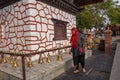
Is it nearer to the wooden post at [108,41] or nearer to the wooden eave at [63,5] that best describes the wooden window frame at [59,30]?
the wooden eave at [63,5]

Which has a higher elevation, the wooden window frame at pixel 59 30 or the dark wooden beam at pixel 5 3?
the dark wooden beam at pixel 5 3

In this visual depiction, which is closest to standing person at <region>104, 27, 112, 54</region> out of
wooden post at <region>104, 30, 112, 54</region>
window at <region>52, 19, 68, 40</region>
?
wooden post at <region>104, 30, 112, 54</region>

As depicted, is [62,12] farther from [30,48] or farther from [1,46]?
[1,46]

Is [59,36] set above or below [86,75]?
above

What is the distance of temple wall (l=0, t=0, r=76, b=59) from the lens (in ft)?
20.7

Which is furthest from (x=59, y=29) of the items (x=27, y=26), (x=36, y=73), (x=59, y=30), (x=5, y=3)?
(x=36, y=73)

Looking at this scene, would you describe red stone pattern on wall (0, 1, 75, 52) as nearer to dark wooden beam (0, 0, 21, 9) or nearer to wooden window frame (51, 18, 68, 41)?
dark wooden beam (0, 0, 21, 9)

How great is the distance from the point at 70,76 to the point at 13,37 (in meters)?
3.84

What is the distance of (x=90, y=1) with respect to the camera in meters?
10.7

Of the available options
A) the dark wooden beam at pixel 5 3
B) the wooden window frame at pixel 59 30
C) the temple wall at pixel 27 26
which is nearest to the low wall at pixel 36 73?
the temple wall at pixel 27 26

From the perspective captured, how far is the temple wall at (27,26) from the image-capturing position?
630 centimetres

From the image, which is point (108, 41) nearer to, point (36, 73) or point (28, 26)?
point (28, 26)

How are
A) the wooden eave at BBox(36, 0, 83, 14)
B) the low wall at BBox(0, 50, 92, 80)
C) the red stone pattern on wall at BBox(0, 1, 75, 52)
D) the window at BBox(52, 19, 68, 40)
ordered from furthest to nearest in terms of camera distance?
the window at BBox(52, 19, 68, 40)
the wooden eave at BBox(36, 0, 83, 14)
the red stone pattern on wall at BBox(0, 1, 75, 52)
the low wall at BBox(0, 50, 92, 80)

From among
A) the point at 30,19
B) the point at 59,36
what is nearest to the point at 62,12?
the point at 59,36
